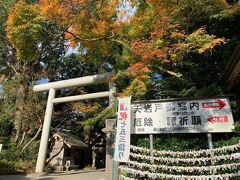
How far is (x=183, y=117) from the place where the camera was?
7.89m

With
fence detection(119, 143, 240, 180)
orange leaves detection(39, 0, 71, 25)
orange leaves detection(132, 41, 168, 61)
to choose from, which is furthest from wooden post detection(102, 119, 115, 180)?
orange leaves detection(39, 0, 71, 25)

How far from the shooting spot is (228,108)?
24.7 ft

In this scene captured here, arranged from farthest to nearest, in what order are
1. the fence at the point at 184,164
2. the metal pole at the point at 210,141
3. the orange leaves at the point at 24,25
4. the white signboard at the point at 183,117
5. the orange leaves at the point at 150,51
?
the orange leaves at the point at 24,25, the orange leaves at the point at 150,51, the white signboard at the point at 183,117, the metal pole at the point at 210,141, the fence at the point at 184,164

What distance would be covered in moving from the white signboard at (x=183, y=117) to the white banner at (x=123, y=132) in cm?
47

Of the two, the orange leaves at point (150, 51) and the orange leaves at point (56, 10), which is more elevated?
the orange leaves at point (56, 10)

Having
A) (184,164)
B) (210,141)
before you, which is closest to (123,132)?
(184,164)

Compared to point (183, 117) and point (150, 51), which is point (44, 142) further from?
point (183, 117)

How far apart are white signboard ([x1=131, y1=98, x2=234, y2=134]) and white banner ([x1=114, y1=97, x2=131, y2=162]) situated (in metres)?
0.47

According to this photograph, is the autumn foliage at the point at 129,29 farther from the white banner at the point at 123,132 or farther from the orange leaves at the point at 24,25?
the white banner at the point at 123,132

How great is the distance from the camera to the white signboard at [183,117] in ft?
24.6

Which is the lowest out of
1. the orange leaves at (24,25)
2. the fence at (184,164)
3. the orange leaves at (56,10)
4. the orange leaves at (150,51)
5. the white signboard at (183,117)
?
the fence at (184,164)

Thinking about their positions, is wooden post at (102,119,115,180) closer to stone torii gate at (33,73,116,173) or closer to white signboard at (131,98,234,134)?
white signboard at (131,98,234,134)

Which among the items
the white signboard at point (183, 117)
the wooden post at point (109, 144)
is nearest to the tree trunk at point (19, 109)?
the wooden post at point (109, 144)

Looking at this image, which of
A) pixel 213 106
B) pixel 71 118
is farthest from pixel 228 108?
pixel 71 118
